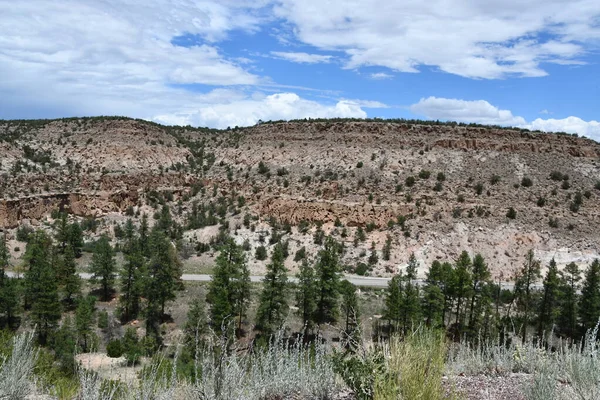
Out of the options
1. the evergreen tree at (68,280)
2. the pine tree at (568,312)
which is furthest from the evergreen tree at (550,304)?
the evergreen tree at (68,280)

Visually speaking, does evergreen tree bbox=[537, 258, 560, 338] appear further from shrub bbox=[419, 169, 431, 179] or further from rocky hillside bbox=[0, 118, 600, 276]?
shrub bbox=[419, 169, 431, 179]

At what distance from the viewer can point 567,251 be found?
3856cm

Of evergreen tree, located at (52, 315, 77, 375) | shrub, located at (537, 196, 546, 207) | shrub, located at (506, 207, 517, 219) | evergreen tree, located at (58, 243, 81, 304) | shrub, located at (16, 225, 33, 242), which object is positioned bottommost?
evergreen tree, located at (52, 315, 77, 375)

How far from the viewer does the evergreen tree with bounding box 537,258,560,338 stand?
29.5 metres

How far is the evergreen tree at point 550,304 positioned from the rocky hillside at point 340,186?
7667 mm

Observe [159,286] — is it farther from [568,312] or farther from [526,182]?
[526,182]

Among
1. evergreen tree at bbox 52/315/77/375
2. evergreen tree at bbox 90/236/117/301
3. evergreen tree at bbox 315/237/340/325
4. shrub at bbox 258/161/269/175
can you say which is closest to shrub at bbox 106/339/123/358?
evergreen tree at bbox 52/315/77/375

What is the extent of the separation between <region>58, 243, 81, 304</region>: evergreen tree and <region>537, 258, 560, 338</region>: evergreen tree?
3194cm

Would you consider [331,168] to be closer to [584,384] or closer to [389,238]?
[389,238]

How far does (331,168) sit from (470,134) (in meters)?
17.6

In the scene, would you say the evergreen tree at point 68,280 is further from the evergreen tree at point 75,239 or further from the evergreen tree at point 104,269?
the evergreen tree at point 75,239

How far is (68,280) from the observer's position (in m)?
31.3

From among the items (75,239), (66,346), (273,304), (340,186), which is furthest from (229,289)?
(340,186)

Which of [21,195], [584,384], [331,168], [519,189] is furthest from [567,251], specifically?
[21,195]
